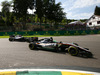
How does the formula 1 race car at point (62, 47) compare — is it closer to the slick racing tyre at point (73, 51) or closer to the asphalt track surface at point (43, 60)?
the slick racing tyre at point (73, 51)

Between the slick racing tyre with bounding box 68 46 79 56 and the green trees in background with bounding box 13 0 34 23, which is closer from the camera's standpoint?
the slick racing tyre with bounding box 68 46 79 56

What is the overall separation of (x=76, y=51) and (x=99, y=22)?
39346 millimetres

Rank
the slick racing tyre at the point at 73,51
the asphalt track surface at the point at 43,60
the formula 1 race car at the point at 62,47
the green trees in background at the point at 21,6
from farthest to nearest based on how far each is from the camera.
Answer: the green trees in background at the point at 21,6 → the slick racing tyre at the point at 73,51 → the formula 1 race car at the point at 62,47 → the asphalt track surface at the point at 43,60

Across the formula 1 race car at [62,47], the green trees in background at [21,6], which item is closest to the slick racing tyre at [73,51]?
the formula 1 race car at [62,47]

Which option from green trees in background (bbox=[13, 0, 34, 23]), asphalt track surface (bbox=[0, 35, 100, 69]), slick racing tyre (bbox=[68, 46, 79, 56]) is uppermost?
green trees in background (bbox=[13, 0, 34, 23])

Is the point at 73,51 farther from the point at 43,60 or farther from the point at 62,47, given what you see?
the point at 43,60

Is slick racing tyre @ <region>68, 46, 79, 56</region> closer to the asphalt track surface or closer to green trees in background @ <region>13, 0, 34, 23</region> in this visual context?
the asphalt track surface

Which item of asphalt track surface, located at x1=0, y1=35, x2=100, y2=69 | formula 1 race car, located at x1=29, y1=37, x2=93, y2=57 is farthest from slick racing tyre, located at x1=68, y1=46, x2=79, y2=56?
asphalt track surface, located at x1=0, y1=35, x2=100, y2=69

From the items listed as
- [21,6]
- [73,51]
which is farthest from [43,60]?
[21,6]

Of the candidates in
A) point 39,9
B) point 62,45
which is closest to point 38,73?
point 62,45

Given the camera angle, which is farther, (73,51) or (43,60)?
(73,51)

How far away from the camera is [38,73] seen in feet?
8.93

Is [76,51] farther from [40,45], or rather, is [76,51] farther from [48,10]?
[48,10]

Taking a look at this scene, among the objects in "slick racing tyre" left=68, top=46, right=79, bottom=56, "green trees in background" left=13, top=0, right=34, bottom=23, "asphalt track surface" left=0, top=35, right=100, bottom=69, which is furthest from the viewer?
"green trees in background" left=13, top=0, right=34, bottom=23
